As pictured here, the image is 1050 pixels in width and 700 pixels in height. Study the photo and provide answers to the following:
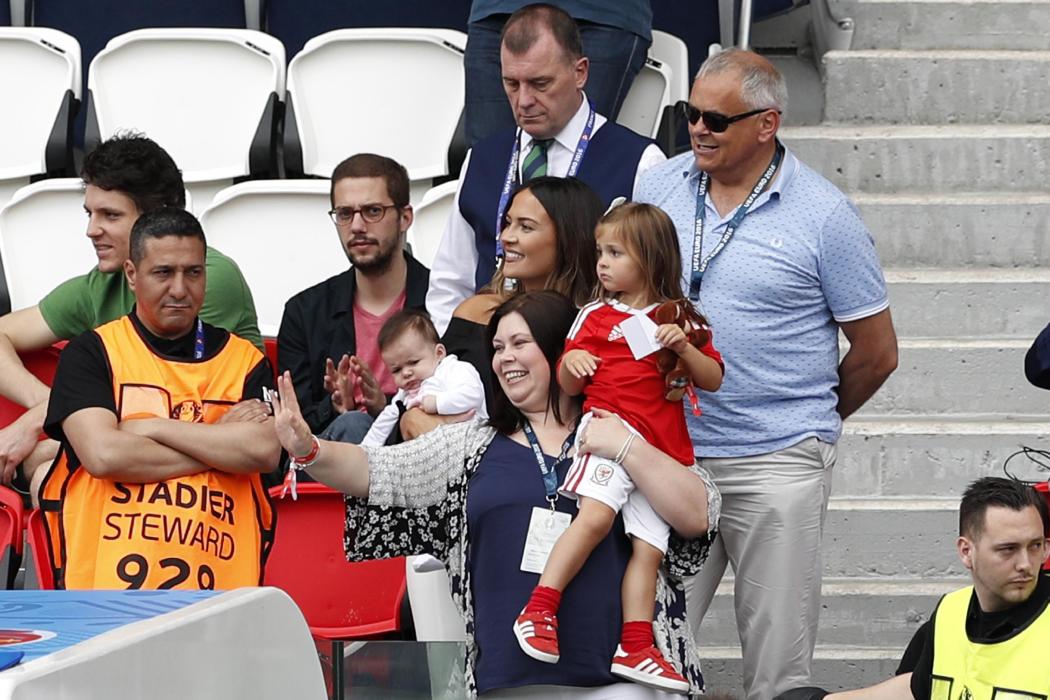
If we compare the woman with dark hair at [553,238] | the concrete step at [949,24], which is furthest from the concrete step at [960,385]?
the woman with dark hair at [553,238]

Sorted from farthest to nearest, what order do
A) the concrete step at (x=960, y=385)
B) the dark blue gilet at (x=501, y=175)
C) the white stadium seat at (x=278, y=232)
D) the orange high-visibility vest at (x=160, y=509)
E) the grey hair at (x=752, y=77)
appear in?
the white stadium seat at (x=278, y=232) < the concrete step at (x=960, y=385) < the dark blue gilet at (x=501, y=175) < the grey hair at (x=752, y=77) < the orange high-visibility vest at (x=160, y=509)

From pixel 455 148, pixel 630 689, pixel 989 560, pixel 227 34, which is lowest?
pixel 630 689

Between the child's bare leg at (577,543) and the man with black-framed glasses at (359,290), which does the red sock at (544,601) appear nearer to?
the child's bare leg at (577,543)

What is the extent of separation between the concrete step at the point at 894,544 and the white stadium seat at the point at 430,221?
1882 millimetres

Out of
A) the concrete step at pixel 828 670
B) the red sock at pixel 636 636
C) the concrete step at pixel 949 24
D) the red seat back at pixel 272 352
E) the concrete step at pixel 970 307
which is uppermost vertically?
the concrete step at pixel 949 24

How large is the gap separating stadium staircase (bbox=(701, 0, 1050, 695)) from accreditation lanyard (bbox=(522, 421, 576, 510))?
922 millimetres

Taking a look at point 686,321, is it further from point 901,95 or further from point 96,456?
point 901,95

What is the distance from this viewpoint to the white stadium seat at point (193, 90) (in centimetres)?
766

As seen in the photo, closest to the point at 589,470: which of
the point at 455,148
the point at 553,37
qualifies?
the point at 553,37

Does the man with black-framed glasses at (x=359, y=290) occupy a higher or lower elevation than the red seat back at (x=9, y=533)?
higher

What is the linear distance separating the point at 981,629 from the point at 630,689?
0.82 meters

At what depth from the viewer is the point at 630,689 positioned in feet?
12.1

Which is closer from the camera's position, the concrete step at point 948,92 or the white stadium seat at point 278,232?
the white stadium seat at point 278,232

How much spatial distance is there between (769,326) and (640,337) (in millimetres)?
626
